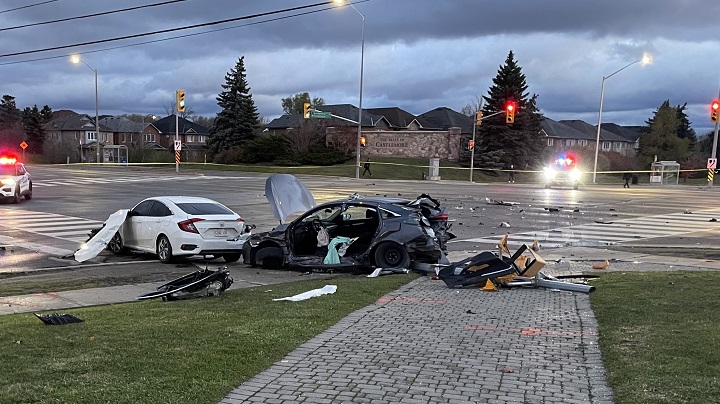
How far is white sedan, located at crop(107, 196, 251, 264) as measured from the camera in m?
12.8

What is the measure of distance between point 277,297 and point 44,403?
193 inches

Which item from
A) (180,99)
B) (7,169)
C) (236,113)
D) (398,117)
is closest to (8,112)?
(236,113)

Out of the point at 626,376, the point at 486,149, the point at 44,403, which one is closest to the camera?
the point at 44,403

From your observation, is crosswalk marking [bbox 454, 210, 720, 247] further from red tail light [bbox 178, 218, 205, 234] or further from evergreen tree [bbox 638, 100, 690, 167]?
evergreen tree [bbox 638, 100, 690, 167]

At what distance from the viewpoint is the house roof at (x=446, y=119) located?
96.7 metres

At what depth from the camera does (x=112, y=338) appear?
6023mm

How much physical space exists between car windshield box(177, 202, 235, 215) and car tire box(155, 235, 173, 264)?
77 centimetres

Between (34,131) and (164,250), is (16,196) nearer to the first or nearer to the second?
(164,250)

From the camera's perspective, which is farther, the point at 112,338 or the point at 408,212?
the point at 408,212

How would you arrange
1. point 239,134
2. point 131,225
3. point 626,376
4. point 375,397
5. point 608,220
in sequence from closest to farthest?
1. point 375,397
2. point 626,376
3. point 131,225
4. point 608,220
5. point 239,134

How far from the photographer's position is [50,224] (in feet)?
64.1

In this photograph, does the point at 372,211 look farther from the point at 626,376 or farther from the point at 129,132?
the point at 129,132

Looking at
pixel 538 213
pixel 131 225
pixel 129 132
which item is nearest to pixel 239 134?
pixel 129 132

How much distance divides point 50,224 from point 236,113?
65451 mm
